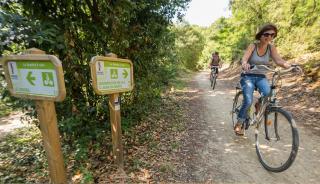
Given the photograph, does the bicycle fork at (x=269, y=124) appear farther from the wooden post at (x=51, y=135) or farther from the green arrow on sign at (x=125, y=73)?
the wooden post at (x=51, y=135)

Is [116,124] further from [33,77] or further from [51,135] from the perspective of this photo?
[33,77]

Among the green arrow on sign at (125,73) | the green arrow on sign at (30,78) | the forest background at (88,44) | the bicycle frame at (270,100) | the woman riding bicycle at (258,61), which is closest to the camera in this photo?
the green arrow on sign at (30,78)

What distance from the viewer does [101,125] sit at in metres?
4.68

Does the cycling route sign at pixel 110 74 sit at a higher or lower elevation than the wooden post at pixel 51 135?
higher

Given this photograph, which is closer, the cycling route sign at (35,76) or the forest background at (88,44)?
the cycling route sign at (35,76)

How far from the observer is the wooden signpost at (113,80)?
2.96 metres

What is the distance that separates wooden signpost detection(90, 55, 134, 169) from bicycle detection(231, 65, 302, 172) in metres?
2.33

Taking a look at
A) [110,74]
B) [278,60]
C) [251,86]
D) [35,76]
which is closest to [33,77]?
[35,76]

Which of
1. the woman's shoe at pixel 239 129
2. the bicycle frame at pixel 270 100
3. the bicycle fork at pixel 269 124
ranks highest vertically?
the bicycle frame at pixel 270 100

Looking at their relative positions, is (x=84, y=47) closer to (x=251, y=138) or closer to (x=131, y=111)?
(x=131, y=111)

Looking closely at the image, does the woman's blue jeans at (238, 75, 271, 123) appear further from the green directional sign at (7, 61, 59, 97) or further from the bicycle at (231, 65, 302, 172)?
the green directional sign at (7, 61, 59, 97)

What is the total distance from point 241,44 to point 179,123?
67.1 ft

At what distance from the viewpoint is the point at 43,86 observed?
7.46 feet

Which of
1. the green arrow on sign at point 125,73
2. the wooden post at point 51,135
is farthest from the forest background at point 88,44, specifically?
the wooden post at point 51,135
